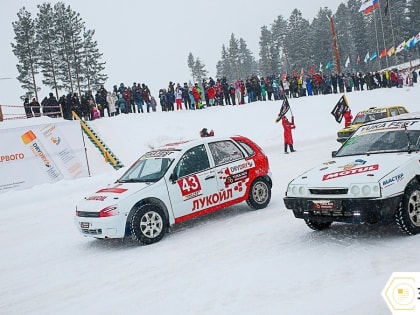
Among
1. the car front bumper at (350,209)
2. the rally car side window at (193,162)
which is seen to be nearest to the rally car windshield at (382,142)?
the car front bumper at (350,209)

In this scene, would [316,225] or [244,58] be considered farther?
[244,58]

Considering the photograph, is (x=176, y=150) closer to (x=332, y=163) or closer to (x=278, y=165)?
(x=332, y=163)

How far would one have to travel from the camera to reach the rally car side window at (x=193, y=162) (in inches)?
324

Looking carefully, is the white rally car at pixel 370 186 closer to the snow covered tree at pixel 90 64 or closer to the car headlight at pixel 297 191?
the car headlight at pixel 297 191

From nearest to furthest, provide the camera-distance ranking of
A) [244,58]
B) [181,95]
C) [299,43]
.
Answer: [181,95], [299,43], [244,58]

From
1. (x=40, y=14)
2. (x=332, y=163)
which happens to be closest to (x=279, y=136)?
(x=332, y=163)

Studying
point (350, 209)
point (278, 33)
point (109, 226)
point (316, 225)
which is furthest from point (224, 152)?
point (278, 33)

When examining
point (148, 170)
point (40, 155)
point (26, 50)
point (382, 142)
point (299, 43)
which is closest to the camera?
point (382, 142)

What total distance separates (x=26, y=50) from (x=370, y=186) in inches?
1966

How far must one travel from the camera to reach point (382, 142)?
22.8ft

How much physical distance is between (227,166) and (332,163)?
2446mm

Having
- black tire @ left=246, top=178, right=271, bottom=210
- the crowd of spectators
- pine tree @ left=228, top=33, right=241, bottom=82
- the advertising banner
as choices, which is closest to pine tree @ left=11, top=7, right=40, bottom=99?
the crowd of spectators

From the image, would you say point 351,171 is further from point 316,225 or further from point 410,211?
point 316,225

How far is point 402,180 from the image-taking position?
5.86 metres
